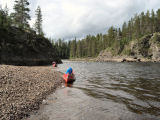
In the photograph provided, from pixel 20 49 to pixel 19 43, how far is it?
282 cm

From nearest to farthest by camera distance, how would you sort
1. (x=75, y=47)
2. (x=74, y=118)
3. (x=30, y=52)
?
1. (x=74, y=118)
2. (x=30, y=52)
3. (x=75, y=47)

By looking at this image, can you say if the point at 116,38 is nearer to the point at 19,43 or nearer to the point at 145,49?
the point at 145,49

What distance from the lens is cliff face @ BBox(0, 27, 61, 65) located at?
1506 inches

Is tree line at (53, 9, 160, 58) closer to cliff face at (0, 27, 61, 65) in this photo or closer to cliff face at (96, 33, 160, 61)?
cliff face at (96, 33, 160, 61)

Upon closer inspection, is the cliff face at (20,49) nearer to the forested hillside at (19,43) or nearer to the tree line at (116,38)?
the forested hillside at (19,43)

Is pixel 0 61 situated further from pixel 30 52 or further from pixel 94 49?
pixel 94 49

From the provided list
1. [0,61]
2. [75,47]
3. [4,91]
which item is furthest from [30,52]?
[75,47]

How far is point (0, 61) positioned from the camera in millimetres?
34875

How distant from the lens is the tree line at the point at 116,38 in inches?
3792

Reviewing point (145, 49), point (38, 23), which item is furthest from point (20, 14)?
point (145, 49)

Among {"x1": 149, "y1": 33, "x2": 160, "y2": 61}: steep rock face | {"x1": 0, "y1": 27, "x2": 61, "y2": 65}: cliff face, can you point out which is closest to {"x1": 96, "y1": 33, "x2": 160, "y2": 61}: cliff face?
{"x1": 149, "y1": 33, "x2": 160, "y2": 61}: steep rock face

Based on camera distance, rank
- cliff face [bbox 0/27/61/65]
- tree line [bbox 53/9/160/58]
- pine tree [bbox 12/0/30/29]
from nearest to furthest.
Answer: cliff face [bbox 0/27/61/65] < pine tree [bbox 12/0/30/29] < tree line [bbox 53/9/160/58]

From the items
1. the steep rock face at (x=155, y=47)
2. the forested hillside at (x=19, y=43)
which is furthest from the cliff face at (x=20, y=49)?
the steep rock face at (x=155, y=47)

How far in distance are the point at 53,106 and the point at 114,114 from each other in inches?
164
